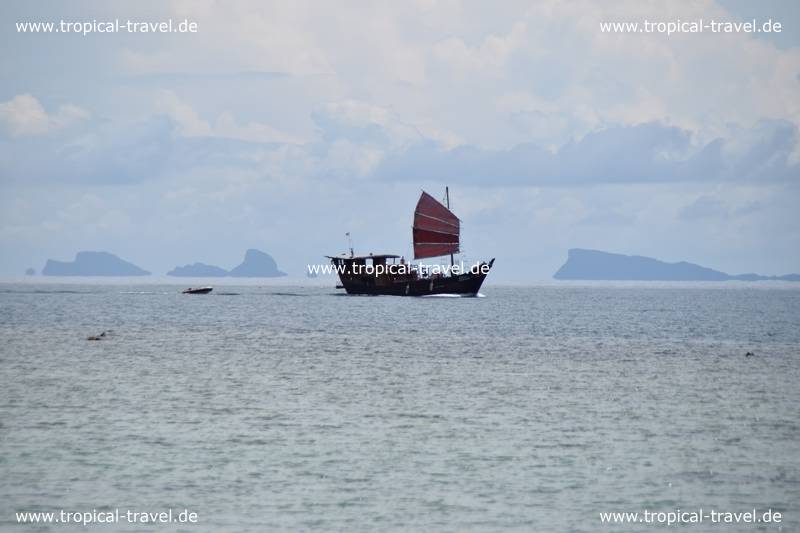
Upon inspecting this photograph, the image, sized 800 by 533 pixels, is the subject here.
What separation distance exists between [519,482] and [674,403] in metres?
12.1

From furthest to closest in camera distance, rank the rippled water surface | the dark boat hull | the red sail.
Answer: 1. the dark boat hull
2. the red sail
3. the rippled water surface

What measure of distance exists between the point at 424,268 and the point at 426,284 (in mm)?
3066

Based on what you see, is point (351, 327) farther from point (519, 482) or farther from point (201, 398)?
point (519, 482)

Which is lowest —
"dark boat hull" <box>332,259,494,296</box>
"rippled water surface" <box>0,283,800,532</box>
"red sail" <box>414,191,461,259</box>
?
"rippled water surface" <box>0,283,800,532</box>

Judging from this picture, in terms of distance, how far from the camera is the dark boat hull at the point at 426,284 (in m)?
108

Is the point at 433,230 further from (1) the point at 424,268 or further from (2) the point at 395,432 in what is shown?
(2) the point at 395,432

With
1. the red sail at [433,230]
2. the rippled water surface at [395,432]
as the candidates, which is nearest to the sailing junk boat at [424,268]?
the red sail at [433,230]

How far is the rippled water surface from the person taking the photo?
1839 cm

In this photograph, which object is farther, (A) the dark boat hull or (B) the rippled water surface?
(A) the dark boat hull

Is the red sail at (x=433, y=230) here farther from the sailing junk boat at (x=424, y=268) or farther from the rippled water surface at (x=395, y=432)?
the rippled water surface at (x=395, y=432)

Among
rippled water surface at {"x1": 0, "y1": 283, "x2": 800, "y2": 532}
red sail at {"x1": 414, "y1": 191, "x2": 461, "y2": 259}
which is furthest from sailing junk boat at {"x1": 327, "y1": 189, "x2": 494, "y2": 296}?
rippled water surface at {"x1": 0, "y1": 283, "x2": 800, "y2": 532}

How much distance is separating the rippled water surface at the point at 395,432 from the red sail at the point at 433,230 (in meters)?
55.4

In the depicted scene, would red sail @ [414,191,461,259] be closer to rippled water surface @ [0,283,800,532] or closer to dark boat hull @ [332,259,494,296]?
dark boat hull @ [332,259,494,296]

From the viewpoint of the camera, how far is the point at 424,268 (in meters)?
110
